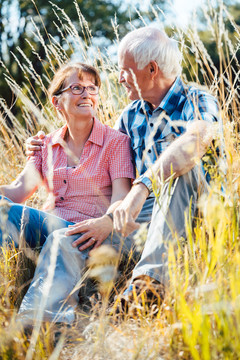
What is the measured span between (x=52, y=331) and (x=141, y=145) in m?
1.20

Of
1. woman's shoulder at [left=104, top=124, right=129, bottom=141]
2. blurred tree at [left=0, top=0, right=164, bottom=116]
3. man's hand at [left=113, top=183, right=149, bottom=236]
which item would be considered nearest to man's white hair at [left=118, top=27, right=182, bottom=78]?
woman's shoulder at [left=104, top=124, right=129, bottom=141]

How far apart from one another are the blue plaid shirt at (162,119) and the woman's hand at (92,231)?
0.42 m

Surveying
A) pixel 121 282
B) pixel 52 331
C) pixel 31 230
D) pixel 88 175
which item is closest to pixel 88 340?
pixel 52 331

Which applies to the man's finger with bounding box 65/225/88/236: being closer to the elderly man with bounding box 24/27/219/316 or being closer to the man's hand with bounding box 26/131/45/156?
the elderly man with bounding box 24/27/219/316

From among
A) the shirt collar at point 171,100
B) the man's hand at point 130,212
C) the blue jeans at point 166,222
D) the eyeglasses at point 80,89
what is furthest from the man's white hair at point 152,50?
the man's hand at point 130,212

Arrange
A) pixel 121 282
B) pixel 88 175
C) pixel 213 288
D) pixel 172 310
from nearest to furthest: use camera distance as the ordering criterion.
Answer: pixel 213 288
pixel 172 310
pixel 121 282
pixel 88 175

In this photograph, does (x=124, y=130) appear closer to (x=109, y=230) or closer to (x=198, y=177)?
(x=109, y=230)

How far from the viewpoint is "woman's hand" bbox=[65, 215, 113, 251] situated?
1.94m

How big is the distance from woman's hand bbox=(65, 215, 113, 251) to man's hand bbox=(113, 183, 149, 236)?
300 mm

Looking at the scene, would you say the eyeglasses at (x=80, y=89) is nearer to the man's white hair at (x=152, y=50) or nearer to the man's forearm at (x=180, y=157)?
the man's white hair at (x=152, y=50)

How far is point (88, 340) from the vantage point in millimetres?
1418

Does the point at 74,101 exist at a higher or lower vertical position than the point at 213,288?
higher

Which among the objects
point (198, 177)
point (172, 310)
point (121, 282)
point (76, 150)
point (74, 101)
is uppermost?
point (74, 101)

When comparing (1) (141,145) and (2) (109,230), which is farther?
(1) (141,145)
